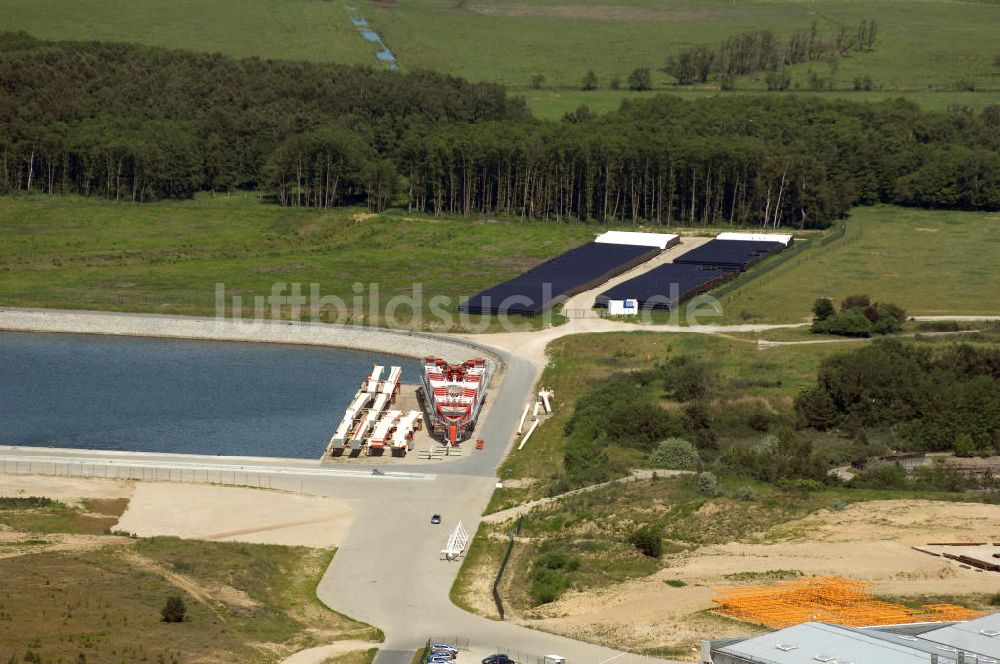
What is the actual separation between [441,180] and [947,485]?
100m

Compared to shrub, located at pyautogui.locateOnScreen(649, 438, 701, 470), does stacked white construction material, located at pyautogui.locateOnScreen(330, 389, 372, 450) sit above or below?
below

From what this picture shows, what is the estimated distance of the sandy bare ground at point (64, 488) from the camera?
8156 cm

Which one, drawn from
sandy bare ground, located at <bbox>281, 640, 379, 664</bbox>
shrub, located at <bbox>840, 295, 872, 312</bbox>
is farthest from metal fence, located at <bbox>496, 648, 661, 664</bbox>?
shrub, located at <bbox>840, 295, 872, 312</bbox>

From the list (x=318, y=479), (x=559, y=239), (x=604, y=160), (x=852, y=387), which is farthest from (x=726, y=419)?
(x=604, y=160)

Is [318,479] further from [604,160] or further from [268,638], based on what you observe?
[604,160]

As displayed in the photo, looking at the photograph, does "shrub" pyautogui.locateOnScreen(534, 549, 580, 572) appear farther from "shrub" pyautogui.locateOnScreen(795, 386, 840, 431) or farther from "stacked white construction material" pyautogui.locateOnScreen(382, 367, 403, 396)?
"stacked white construction material" pyautogui.locateOnScreen(382, 367, 403, 396)

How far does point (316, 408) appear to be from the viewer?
101812mm

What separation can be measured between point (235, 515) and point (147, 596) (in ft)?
50.7

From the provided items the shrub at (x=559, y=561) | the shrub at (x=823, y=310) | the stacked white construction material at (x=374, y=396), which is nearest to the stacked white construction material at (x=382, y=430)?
the stacked white construction material at (x=374, y=396)

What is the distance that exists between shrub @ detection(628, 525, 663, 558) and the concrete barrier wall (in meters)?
46.2

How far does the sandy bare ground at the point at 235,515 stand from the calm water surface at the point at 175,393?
9.14m

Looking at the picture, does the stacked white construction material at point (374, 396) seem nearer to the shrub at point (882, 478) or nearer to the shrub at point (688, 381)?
the shrub at point (688, 381)

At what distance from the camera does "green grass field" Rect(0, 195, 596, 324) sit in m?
134

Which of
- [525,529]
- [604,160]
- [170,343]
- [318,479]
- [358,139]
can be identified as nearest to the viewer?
[525,529]
